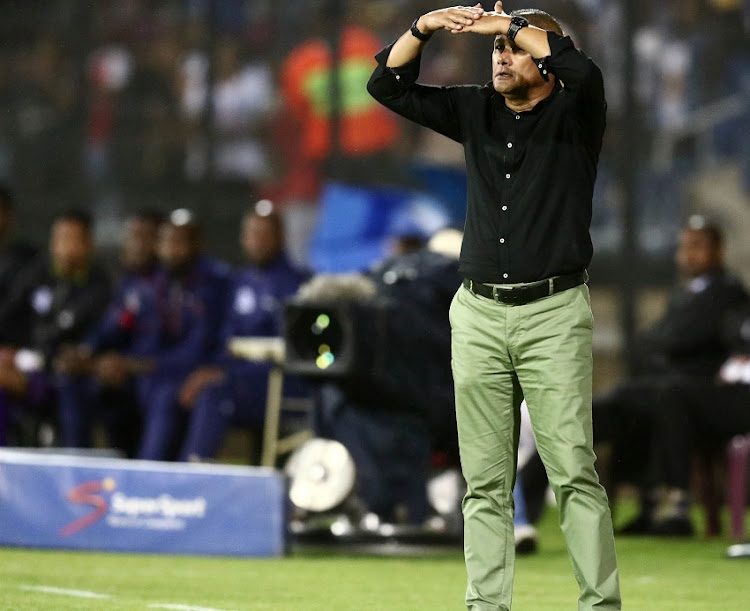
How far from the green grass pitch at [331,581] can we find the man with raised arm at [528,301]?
1.01 m

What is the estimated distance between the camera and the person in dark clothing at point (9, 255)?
377 inches

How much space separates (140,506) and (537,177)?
3.29 meters

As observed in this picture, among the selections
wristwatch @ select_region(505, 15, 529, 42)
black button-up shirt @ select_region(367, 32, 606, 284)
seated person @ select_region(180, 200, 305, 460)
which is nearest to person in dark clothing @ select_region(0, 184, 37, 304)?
seated person @ select_region(180, 200, 305, 460)

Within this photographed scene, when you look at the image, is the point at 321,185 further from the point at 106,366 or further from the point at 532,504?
the point at 532,504

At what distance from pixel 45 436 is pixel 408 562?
323 centimetres

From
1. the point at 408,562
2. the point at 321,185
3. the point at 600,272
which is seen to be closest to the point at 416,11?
the point at 321,185

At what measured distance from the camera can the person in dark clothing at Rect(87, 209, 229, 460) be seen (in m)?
8.86

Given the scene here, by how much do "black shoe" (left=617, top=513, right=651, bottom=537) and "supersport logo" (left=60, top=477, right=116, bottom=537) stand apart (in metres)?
2.86

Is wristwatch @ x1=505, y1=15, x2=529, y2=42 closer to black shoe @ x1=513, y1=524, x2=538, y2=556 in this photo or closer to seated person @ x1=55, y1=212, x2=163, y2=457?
black shoe @ x1=513, y1=524, x2=538, y2=556

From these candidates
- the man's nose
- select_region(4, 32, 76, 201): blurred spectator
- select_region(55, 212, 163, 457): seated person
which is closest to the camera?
the man's nose

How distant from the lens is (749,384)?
318 inches

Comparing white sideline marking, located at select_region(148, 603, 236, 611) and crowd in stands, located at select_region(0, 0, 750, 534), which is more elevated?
crowd in stands, located at select_region(0, 0, 750, 534)

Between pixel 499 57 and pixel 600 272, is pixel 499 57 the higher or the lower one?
the higher one

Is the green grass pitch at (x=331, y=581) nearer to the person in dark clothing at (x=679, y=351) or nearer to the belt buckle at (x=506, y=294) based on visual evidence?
the person in dark clothing at (x=679, y=351)
